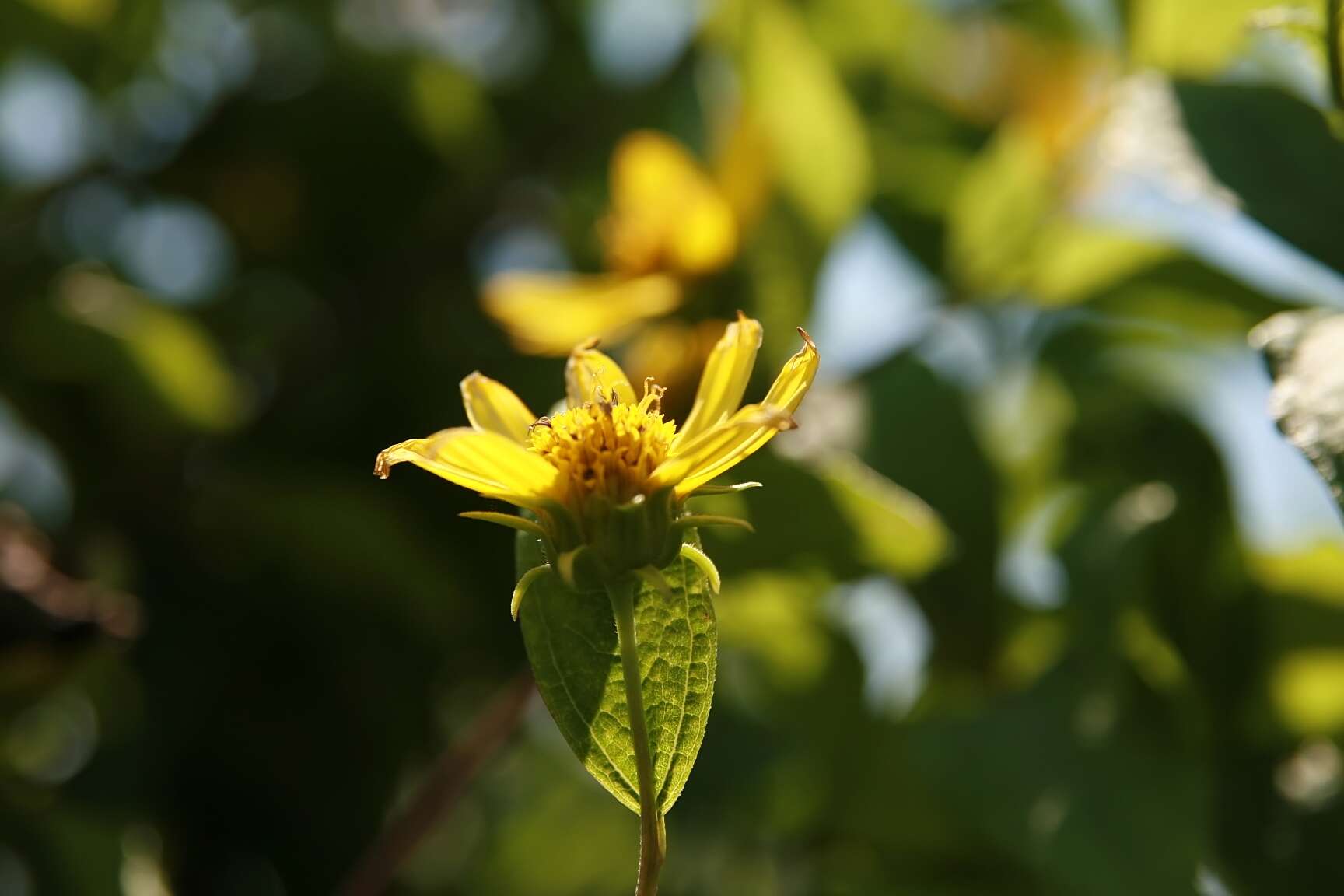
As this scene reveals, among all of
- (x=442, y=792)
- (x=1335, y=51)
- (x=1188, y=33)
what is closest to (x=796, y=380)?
(x=1335, y=51)

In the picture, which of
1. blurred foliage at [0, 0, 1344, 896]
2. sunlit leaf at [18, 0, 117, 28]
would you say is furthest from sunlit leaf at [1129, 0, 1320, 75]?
sunlit leaf at [18, 0, 117, 28]

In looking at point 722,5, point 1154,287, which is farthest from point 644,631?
point 722,5

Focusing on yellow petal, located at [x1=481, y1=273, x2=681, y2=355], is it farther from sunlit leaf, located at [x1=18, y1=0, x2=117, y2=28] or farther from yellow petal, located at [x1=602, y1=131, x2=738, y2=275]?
sunlit leaf, located at [x1=18, y1=0, x2=117, y2=28]

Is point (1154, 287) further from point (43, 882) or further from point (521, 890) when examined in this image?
point (43, 882)

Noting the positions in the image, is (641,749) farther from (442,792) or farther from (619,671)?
(442,792)

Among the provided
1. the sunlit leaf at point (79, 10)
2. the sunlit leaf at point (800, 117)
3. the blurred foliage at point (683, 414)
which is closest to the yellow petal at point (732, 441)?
the blurred foliage at point (683, 414)

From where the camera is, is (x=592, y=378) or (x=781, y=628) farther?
(x=781, y=628)

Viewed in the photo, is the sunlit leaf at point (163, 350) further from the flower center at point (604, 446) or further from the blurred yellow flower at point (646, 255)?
the flower center at point (604, 446)
